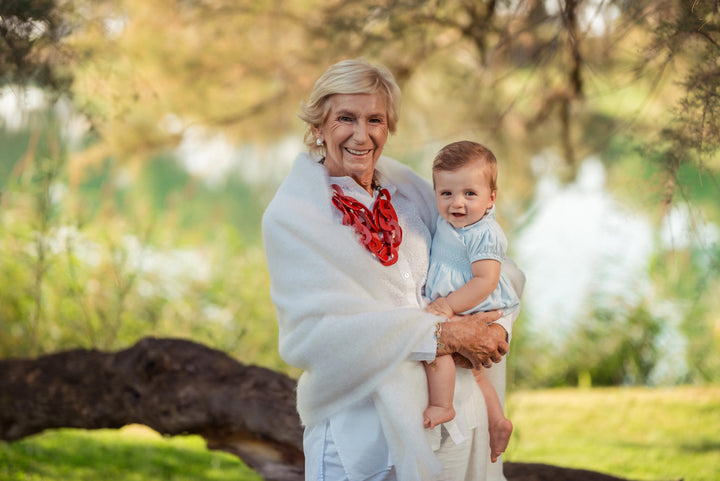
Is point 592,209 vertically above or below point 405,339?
above

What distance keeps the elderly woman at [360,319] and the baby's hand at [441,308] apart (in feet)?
0.10

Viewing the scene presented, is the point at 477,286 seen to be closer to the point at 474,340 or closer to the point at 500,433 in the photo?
the point at 474,340

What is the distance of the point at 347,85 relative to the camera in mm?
1891

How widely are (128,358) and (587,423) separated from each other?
295 cm

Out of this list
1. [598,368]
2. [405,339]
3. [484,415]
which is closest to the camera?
[405,339]

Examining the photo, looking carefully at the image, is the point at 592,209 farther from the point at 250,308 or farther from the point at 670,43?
the point at 670,43

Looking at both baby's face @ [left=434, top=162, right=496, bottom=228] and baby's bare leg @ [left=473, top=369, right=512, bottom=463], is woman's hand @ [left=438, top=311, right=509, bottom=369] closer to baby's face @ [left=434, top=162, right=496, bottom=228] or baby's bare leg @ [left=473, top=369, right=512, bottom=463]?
baby's bare leg @ [left=473, top=369, right=512, bottom=463]

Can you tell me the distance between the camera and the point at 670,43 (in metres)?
2.29

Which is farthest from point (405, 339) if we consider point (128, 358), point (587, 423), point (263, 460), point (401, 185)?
point (587, 423)

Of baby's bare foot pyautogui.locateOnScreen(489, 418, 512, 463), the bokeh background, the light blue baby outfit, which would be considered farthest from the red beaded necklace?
the bokeh background

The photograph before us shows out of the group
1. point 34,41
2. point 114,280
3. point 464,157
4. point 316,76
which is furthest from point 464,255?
point 114,280

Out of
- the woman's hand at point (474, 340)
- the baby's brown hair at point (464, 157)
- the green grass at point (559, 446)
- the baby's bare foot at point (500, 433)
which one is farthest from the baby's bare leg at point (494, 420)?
the green grass at point (559, 446)

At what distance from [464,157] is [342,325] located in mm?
559

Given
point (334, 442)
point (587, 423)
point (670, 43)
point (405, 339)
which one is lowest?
point (587, 423)
